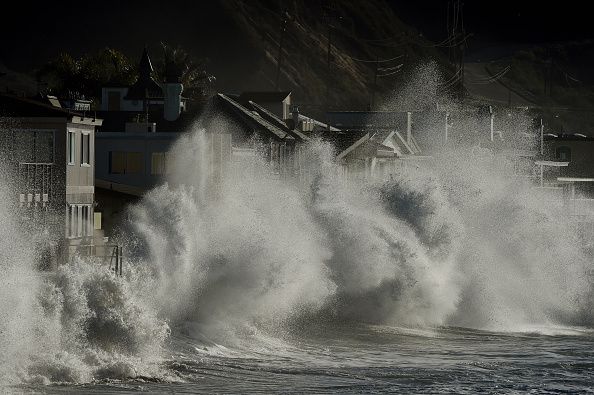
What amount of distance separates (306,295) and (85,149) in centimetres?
944

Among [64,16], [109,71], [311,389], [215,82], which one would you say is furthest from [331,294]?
[64,16]

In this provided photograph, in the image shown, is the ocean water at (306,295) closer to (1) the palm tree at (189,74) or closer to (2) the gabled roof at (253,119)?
(2) the gabled roof at (253,119)

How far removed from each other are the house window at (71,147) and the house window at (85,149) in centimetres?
68

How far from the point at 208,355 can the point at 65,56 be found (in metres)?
81.3

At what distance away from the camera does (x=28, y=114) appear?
45.9 meters

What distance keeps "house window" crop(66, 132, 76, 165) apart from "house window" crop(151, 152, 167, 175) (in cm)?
996

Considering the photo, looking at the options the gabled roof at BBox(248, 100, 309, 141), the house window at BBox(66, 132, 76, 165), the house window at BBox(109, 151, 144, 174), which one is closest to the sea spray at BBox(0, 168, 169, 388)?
the house window at BBox(66, 132, 76, 165)

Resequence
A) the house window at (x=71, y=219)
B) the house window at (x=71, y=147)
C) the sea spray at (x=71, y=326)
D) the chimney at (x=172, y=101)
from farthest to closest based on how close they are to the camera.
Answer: the chimney at (x=172, y=101)
the house window at (x=71, y=147)
the house window at (x=71, y=219)
the sea spray at (x=71, y=326)

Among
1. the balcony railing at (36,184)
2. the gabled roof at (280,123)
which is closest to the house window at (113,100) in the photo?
the gabled roof at (280,123)

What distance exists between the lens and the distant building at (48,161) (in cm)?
4456

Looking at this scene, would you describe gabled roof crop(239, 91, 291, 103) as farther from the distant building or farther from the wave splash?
the distant building

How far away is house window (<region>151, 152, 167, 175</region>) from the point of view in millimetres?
57344

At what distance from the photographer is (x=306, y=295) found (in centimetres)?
4425

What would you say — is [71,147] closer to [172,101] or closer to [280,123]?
[172,101]
